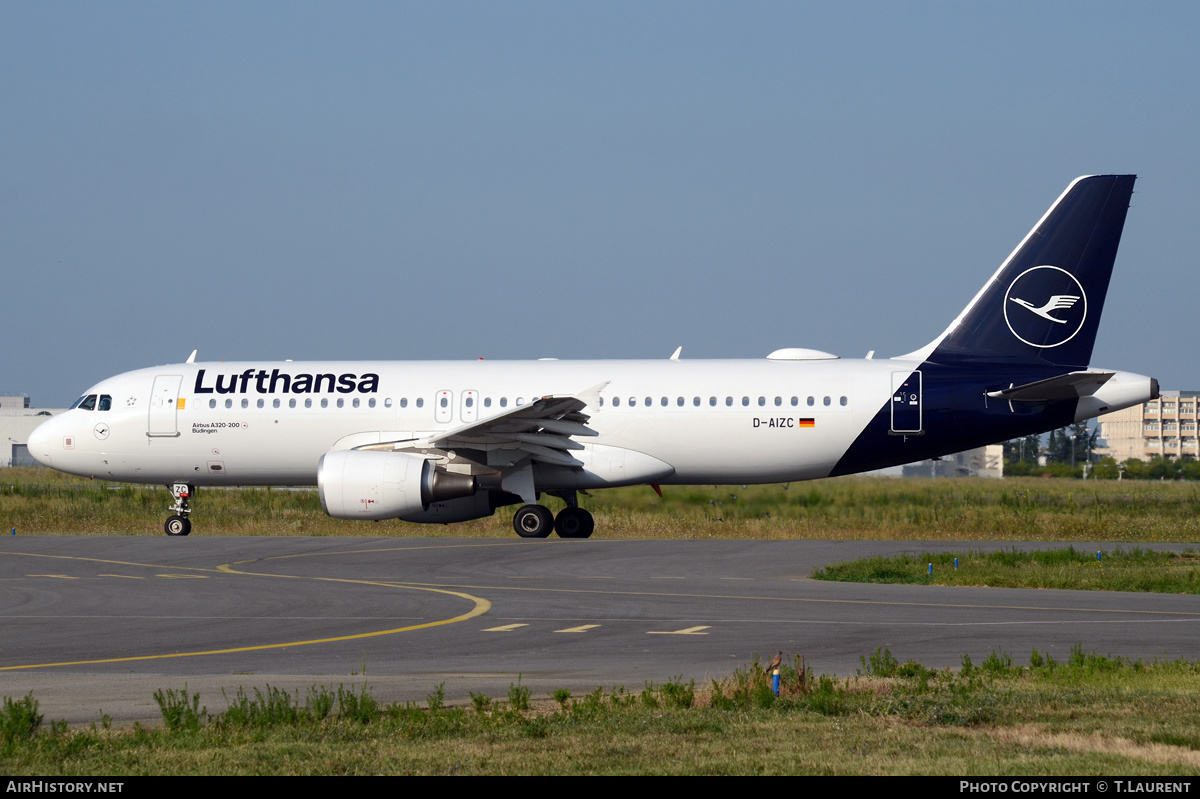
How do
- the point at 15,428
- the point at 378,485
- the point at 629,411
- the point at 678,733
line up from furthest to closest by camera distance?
the point at 15,428 < the point at 629,411 < the point at 378,485 < the point at 678,733

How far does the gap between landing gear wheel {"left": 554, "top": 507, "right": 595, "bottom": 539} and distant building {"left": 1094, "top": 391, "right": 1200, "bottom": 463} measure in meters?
138

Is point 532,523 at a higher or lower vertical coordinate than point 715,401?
lower

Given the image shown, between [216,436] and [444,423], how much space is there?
17.9 feet

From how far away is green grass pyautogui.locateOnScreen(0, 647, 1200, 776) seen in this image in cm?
732

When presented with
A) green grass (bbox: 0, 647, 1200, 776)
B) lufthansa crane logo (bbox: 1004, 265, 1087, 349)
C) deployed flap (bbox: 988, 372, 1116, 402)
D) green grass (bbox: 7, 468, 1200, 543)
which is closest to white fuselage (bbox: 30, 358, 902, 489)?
green grass (bbox: 7, 468, 1200, 543)

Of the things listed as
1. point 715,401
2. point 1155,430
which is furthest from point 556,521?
point 1155,430

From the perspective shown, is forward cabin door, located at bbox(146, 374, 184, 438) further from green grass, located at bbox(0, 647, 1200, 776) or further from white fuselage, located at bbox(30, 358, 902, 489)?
green grass, located at bbox(0, 647, 1200, 776)

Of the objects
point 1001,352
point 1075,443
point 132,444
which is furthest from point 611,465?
point 1075,443

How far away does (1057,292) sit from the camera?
27.2 m

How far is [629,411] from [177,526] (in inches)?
433

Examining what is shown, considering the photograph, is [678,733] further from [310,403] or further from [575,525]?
[310,403]

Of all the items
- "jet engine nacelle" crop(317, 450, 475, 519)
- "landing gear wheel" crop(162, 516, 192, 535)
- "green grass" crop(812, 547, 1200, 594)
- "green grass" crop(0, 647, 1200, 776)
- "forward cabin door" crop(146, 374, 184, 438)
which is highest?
"forward cabin door" crop(146, 374, 184, 438)

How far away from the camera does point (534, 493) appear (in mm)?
27312

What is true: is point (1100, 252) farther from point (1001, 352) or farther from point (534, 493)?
point (534, 493)
